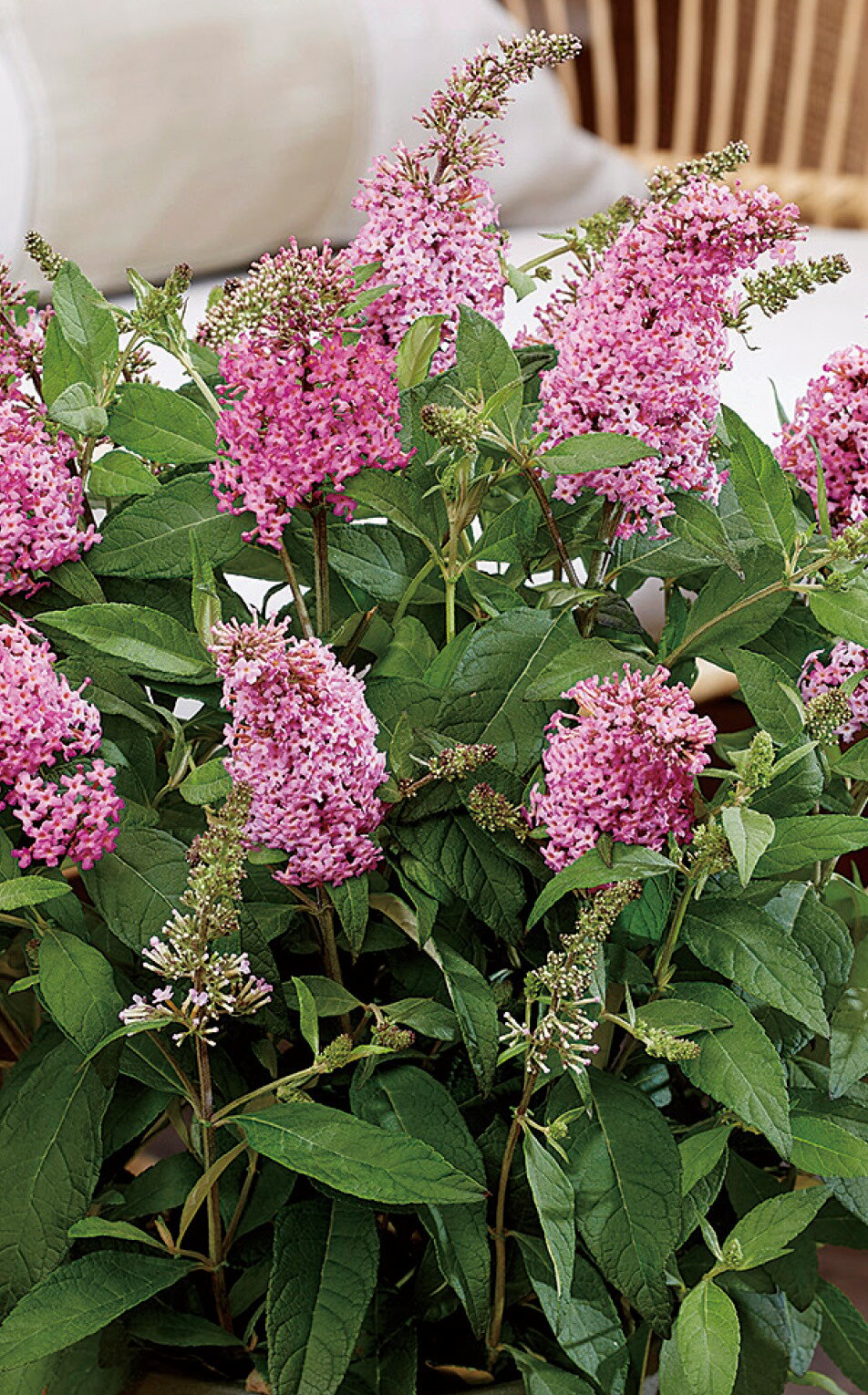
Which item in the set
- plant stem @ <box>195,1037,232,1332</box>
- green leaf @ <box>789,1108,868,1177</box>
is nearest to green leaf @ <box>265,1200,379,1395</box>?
plant stem @ <box>195,1037,232,1332</box>

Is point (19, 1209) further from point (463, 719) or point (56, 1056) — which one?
point (463, 719)

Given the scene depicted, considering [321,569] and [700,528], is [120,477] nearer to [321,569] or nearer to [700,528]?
[321,569]

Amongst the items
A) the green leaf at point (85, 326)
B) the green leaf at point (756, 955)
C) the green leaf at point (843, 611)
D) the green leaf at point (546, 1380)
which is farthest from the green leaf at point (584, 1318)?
the green leaf at point (85, 326)

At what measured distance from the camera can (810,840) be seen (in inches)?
17.0

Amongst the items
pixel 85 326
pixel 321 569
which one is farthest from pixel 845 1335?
→ pixel 85 326

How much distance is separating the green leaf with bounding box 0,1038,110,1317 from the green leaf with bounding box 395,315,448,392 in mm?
235

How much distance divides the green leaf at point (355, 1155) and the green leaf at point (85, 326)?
0.81ft

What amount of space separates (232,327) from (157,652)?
4.3 inches

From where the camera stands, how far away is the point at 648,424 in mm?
427

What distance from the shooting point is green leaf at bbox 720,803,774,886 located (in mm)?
383

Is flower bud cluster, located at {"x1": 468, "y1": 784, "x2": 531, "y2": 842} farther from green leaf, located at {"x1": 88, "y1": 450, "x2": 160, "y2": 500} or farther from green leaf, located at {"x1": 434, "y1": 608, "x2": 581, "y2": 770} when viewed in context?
green leaf, located at {"x1": 88, "y1": 450, "x2": 160, "y2": 500}

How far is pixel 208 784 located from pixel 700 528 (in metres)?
0.17

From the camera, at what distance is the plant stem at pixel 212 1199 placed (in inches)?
16.8

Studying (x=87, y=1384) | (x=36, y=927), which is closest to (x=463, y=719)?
(x=36, y=927)
